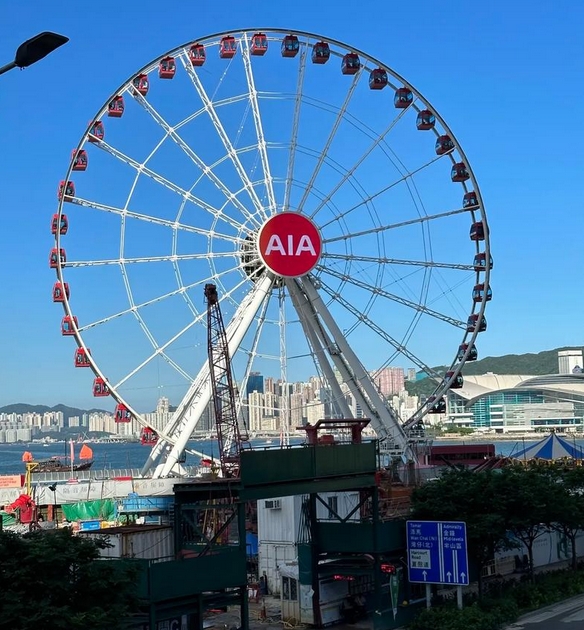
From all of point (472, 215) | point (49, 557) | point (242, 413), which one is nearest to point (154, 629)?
point (49, 557)

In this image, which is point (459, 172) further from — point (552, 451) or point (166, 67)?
point (552, 451)

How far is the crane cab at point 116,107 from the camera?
54.7 metres

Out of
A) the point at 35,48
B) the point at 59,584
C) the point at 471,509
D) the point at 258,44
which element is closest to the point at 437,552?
the point at 471,509

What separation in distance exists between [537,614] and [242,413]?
2013 cm

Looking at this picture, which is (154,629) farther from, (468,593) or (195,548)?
(468,593)

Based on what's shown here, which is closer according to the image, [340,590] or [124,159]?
[340,590]

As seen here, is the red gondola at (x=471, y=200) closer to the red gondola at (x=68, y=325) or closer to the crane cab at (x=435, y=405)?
the crane cab at (x=435, y=405)

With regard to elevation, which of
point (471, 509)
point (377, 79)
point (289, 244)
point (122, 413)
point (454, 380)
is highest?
point (377, 79)

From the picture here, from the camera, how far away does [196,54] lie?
56156mm

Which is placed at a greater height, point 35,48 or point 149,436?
point 35,48

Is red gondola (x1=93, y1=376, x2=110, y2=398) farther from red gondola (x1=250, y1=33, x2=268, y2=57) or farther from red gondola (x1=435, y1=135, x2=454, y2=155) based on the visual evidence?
red gondola (x1=435, y1=135, x2=454, y2=155)

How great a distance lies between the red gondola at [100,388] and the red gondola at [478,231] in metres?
24.0

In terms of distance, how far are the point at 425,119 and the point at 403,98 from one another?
1.82 m

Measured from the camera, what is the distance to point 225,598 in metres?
32.2
